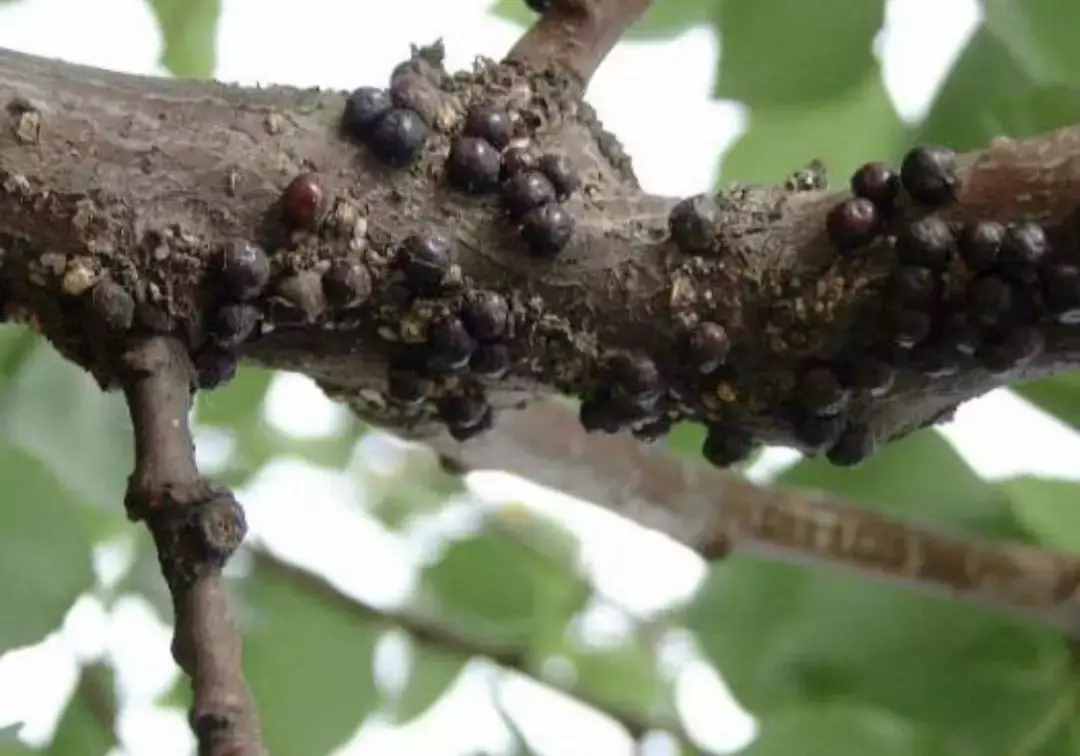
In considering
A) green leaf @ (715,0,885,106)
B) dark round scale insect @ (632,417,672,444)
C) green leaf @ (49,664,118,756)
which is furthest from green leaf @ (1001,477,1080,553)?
green leaf @ (49,664,118,756)

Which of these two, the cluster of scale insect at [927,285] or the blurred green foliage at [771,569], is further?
the blurred green foliage at [771,569]

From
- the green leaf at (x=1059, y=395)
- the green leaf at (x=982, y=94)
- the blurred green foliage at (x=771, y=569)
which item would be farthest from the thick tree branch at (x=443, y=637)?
the green leaf at (x=982, y=94)

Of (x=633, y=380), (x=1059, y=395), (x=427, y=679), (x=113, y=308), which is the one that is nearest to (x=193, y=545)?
(x=113, y=308)

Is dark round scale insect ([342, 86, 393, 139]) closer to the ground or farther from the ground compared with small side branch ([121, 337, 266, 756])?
farther from the ground

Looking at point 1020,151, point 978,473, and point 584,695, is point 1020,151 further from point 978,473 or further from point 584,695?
point 584,695

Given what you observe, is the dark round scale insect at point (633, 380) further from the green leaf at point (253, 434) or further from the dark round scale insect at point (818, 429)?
the green leaf at point (253, 434)

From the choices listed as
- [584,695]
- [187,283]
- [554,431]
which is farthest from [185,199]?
[584,695]

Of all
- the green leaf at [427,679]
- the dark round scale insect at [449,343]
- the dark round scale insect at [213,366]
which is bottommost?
the dark round scale insect at [213,366]

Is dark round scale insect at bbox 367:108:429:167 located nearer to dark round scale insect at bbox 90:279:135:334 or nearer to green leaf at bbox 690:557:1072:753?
dark round scale insect at bbox 90:279:135:334
